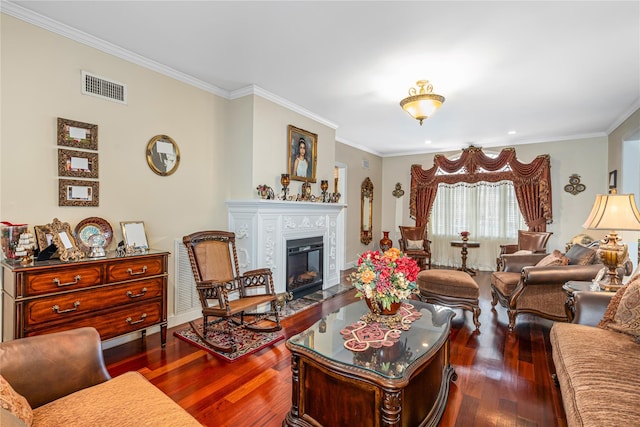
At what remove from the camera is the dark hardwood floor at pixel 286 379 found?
192cm

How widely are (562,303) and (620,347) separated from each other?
5.15ft

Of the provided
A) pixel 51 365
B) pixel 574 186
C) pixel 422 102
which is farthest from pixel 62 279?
pixel 574 186

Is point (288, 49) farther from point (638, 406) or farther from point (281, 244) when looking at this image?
point (638, 406)

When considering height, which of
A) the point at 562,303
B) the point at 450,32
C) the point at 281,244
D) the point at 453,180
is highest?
the point at 450,32

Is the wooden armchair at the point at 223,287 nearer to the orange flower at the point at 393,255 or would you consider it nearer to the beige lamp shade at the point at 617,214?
the orange flower at the point at 393,255

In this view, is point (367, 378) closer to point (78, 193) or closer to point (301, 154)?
point (78, 193)

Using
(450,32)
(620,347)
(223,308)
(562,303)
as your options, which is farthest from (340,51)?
(562,303)

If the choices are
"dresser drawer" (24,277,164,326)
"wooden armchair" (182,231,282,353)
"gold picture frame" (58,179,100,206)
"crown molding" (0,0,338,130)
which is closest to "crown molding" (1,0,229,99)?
"crown molding" (0,0,338,130)

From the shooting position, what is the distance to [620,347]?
1.77m

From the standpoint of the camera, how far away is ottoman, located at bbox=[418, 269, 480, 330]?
3387 mm

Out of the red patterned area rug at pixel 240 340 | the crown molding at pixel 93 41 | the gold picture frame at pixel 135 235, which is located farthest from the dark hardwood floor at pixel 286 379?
the crown molding at pixel 93 41

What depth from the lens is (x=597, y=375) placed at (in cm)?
151

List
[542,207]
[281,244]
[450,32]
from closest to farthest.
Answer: [450,32], [281,244], [542,207]

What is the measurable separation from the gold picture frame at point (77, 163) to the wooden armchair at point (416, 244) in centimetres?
533
